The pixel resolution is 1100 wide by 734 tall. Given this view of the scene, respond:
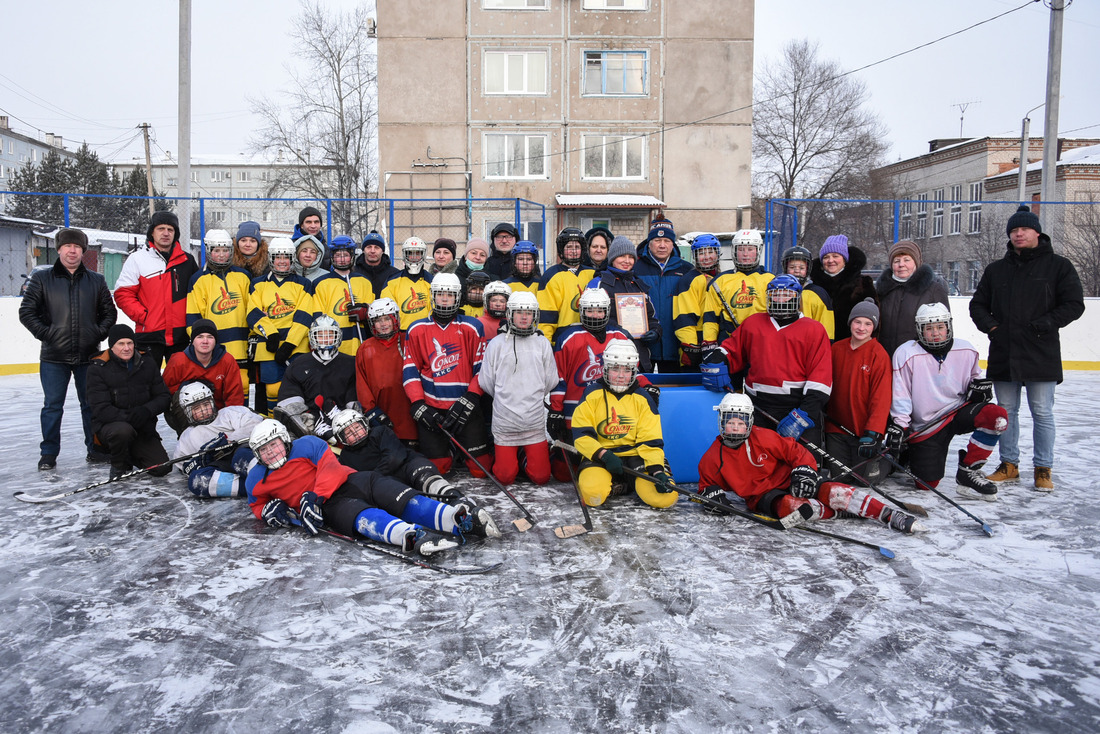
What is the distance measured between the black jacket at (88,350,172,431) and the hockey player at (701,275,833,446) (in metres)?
3.57

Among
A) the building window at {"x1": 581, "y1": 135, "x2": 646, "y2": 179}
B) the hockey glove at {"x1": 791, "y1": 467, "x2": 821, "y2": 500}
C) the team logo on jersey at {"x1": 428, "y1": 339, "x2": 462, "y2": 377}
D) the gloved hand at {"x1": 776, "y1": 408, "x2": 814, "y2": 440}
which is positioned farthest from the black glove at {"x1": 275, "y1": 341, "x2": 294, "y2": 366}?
the building window at {"x1": 581, "y1": 135, "x2": 646, "y2": 179}

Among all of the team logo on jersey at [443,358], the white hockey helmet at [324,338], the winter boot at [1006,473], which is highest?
the white hockey helmet at [324,338]

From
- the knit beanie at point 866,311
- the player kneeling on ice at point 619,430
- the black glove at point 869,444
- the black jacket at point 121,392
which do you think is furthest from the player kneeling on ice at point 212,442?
the knit beanie at point 866,311

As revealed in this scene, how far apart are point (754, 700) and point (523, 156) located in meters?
17.9

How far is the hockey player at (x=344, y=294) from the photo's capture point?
5.29 meters

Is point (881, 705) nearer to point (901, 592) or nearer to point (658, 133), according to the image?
point (901, 592)

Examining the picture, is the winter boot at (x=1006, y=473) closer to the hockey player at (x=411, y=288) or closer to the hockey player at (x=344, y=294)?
the hockey player at (x=411, y=288)

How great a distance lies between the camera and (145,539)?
3627 millimetres

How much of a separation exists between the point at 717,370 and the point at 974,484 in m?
1.63

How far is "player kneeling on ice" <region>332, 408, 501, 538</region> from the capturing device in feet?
12.9

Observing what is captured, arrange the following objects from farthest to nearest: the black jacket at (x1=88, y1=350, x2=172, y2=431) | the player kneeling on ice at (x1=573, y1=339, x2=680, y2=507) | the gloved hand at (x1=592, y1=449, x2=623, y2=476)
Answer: the black jacket at (x1=88, y1=350, x2=172, y2=431) < the player kneeling on ice at (x1=573, y1=339, x2=680, y2=507) < the gloved hand at (x1=592, y1=449, x2=623, y2=476)

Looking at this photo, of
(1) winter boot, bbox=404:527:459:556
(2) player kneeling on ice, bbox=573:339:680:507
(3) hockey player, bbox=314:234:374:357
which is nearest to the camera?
(1) winter boot, bbox=404:527:459:556

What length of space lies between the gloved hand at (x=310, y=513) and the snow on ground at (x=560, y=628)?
0.10m

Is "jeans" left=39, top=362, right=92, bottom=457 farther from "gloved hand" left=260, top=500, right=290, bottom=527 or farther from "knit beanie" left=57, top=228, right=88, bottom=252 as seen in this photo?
"gloved hand" left=260, top=500, right=290, bottom=527
